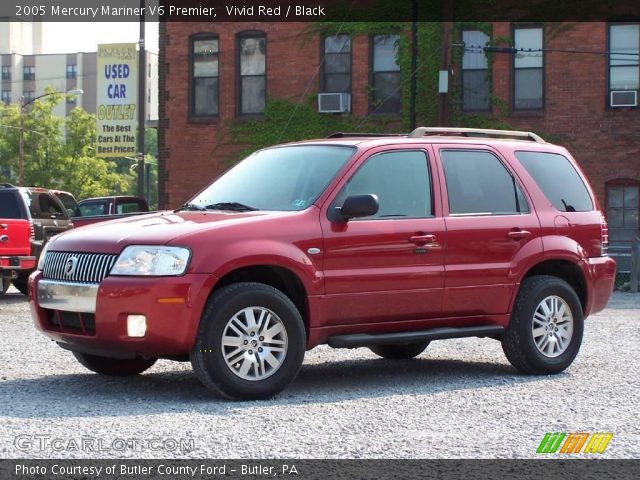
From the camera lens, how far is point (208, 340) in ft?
26.5

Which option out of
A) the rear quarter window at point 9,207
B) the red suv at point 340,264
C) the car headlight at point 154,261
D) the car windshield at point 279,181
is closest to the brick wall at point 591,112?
the rear quarter window at point 9,207

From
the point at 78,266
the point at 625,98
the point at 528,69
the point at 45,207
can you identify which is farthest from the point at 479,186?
the point at 528,69

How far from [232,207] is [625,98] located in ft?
83.4

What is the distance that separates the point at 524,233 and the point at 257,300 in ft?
8.54

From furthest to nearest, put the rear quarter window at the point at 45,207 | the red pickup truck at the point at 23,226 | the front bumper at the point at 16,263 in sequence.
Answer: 1. the rear quarter window at the point at 45,207
2. the red pickup truck at the point at 23,226
3. the front bumper at the point at 16,263

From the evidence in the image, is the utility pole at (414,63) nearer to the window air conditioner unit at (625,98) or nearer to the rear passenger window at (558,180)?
the window air conditioner unit at (625,98)

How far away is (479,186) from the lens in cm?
984

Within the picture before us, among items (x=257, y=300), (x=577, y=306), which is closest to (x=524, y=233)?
(x=577, y=306)

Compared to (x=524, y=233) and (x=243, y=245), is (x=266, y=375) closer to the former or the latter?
(x=243, y=245)

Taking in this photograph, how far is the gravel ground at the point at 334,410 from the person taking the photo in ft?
21.4

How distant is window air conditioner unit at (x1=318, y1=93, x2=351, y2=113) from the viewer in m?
34.3

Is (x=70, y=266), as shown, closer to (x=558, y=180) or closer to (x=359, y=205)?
(x=359, y=205)

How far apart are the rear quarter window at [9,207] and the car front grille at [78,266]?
37.6 feet

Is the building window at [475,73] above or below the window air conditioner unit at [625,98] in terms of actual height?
above
